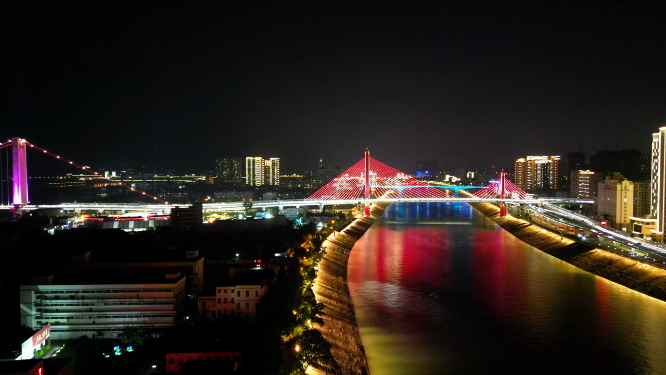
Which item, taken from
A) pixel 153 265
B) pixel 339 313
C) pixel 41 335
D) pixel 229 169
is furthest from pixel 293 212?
pixel 229 169

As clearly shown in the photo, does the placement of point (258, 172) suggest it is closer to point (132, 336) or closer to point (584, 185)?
point (584, 185)

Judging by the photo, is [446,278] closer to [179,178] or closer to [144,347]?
[144,347]

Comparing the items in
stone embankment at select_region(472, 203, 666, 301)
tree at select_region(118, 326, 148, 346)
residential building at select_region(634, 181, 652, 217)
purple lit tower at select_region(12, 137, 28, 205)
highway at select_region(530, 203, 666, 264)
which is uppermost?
purple lit tower at select_region(12, 137, 28, 205)

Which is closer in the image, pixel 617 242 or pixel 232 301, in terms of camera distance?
pixel 232 301

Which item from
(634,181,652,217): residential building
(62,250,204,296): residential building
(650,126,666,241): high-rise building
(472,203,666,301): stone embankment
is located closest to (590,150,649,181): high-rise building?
(634,181,652,217): residential building

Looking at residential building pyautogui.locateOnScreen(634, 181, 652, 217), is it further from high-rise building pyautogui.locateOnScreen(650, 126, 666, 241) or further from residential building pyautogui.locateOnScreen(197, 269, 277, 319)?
residential building pyautogui.locateOnScreen(197, 269, 277, 319)

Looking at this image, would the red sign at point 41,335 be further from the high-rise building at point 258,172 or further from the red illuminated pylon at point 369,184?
the high-rise building at point 258,172

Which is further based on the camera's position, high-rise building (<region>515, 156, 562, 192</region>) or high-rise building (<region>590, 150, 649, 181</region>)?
high-rise building (<region>515, 156, 562, 192</region>)
